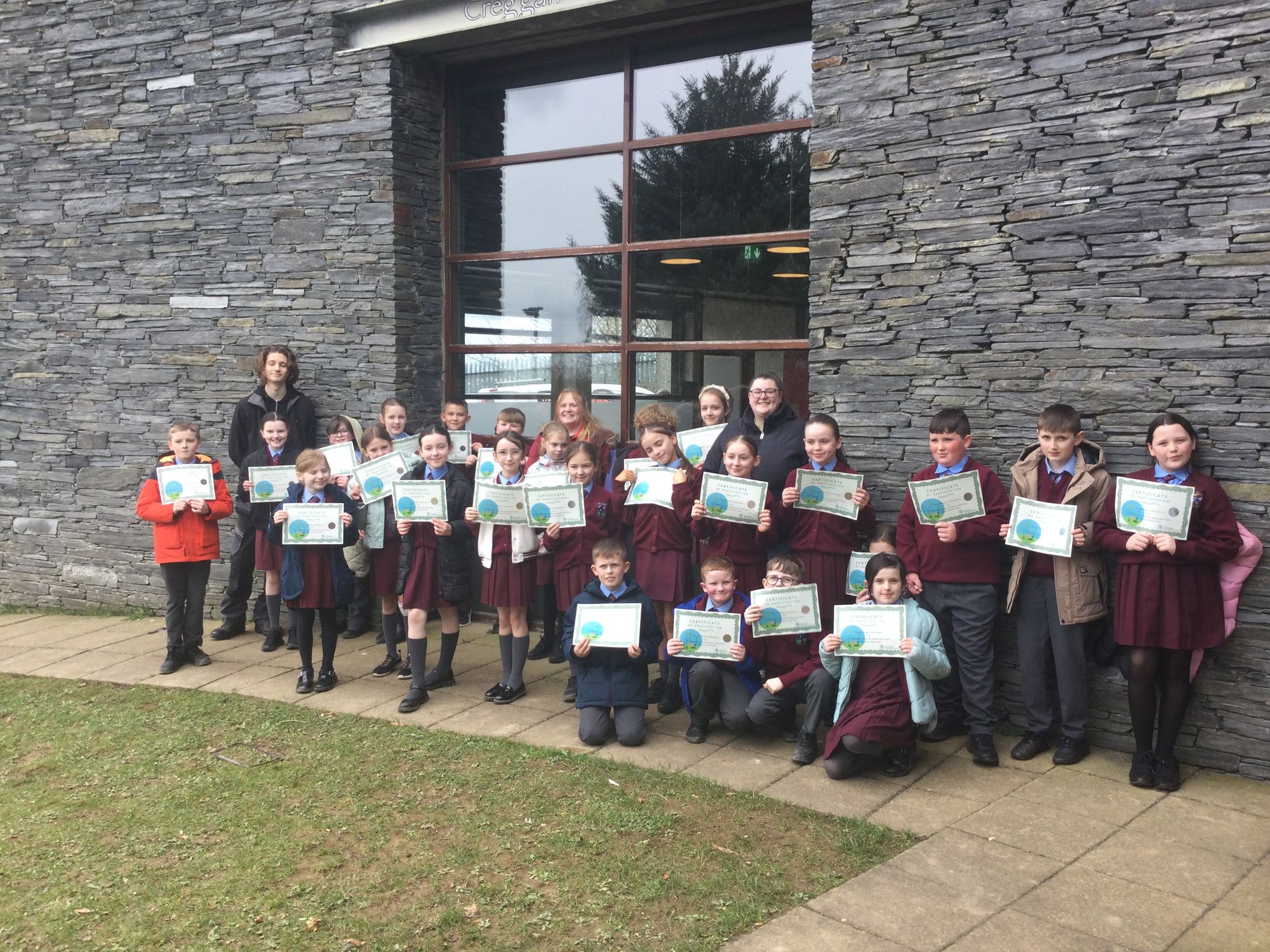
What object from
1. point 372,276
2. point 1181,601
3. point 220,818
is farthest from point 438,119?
point 1181,601

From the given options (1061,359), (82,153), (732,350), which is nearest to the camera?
(1061,359)

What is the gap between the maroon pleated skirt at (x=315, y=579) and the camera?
6.25m

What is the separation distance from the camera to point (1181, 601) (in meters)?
4.79

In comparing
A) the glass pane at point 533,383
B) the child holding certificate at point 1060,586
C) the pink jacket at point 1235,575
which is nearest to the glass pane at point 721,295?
the glass pane at point 533,383

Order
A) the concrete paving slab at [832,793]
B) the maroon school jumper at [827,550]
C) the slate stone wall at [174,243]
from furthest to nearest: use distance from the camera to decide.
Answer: the slate stone wall at [174,243], the maroon school jumper at [827,550], the concrete paving slab at [832,793]

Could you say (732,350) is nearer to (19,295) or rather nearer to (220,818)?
(220,818)

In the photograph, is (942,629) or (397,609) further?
(397,609)

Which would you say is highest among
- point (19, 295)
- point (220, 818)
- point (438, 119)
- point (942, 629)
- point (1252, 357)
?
point (438, 119)

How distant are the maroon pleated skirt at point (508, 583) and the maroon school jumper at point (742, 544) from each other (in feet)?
3.45

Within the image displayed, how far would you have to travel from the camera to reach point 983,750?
5.17 m

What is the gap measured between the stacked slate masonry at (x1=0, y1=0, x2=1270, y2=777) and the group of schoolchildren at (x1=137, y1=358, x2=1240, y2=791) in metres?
0.34

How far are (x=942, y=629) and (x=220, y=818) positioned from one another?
3.62 m

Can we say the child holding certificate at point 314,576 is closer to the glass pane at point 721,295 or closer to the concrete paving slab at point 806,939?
the glass pane at point 721,295

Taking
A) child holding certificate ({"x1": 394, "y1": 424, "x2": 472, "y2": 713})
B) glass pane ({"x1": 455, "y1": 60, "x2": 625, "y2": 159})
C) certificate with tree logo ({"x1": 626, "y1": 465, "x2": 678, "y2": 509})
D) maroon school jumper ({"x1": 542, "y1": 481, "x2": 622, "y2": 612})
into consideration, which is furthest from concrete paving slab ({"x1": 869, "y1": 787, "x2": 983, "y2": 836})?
glass pane ({"x1": 455, "y1": 60, "x2": 625, "y2": 159})
